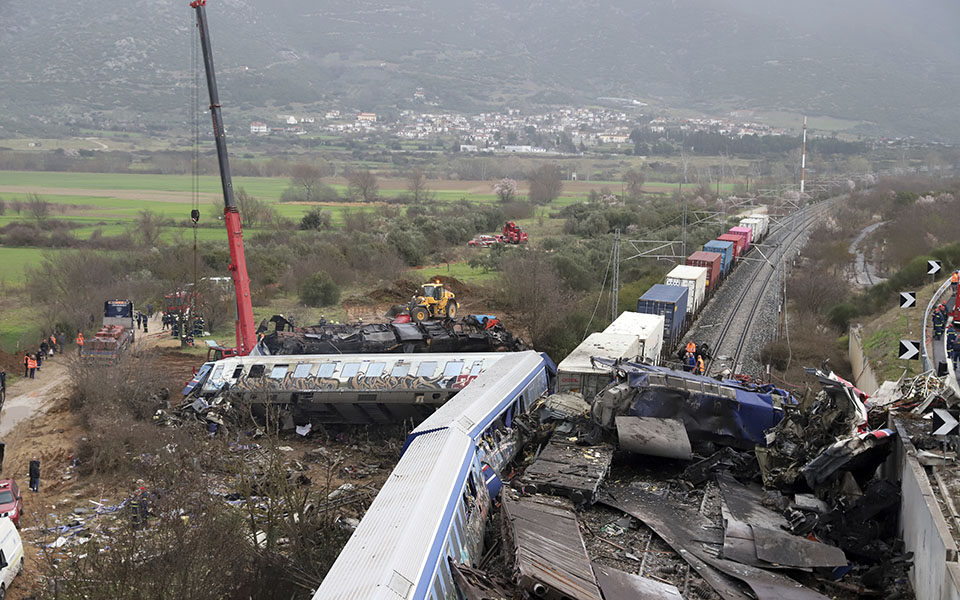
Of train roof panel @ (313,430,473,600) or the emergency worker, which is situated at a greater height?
train roof panel @ (313,430,473,600)

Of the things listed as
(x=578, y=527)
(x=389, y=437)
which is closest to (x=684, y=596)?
(x=578, y=527)

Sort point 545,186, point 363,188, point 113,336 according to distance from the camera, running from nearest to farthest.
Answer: point 113,336 < point 363,188 < point 545,186

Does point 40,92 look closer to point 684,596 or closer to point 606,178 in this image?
point 606,178

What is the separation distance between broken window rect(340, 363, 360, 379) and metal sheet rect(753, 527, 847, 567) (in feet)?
45.9

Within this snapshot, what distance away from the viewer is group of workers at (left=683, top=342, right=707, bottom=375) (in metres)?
25.7

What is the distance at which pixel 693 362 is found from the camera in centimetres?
2775

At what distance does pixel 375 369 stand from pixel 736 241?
36.9 meters

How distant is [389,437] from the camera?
23.7 m

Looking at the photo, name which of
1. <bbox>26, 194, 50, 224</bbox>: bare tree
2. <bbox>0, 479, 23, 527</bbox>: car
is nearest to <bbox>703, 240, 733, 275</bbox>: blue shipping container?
<bbox>0, 479, 23, 527</bbox>: car

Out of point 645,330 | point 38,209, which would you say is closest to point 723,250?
point 645,330

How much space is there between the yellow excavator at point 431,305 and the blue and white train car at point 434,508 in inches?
682

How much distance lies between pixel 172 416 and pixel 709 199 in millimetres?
89129

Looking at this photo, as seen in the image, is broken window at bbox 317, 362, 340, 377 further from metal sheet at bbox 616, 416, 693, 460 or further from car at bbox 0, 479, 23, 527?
metal sheet at bbox 616, 416, 693, 460

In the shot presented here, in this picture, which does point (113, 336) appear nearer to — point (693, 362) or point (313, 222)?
point (693, 362)
